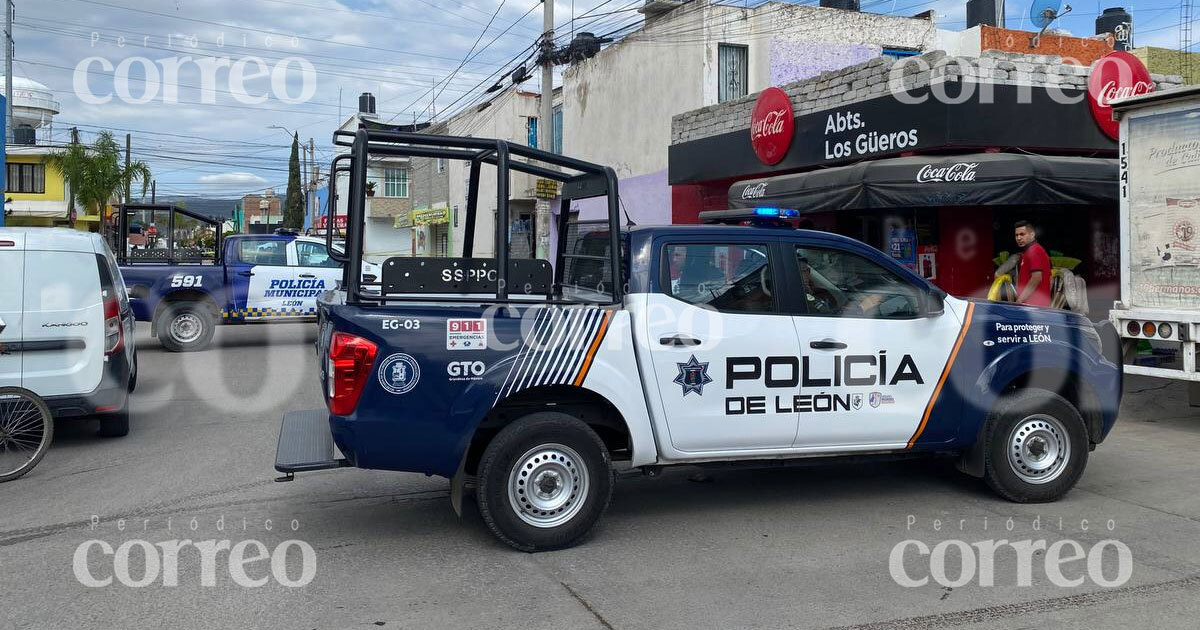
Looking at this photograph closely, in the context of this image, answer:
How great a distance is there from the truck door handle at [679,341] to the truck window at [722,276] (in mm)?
232

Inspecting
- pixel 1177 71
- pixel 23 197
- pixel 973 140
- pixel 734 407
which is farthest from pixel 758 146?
pixel 23 197

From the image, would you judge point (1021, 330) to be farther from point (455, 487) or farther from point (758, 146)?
point (758, 146)

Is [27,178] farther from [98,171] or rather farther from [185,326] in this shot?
[185,326]

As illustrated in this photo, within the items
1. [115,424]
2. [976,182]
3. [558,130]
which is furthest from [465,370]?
[558,130]

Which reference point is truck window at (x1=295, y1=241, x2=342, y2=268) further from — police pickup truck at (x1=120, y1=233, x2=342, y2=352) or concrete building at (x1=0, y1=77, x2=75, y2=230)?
concrete building at (x1=0, y1=77, x2=75, y2=230)

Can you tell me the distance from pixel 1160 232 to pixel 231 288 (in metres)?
13.0

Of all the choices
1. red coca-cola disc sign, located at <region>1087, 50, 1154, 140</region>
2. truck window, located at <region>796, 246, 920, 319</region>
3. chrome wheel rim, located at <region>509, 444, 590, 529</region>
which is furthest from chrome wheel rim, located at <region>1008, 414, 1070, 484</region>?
red coca-cola disc sign, located at <region>1087, 50, 1154, 140</region>

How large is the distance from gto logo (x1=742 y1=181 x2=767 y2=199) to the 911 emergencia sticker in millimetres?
10858

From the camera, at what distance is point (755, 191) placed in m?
15.7

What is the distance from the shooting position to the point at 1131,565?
5.16 meters

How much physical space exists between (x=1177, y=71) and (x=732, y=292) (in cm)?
1926

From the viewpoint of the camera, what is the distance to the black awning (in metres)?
12.1

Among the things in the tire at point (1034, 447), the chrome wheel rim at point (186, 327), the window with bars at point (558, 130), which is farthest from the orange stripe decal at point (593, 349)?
the window with bars at point (558, 130)

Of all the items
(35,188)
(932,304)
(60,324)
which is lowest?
(60,324)
